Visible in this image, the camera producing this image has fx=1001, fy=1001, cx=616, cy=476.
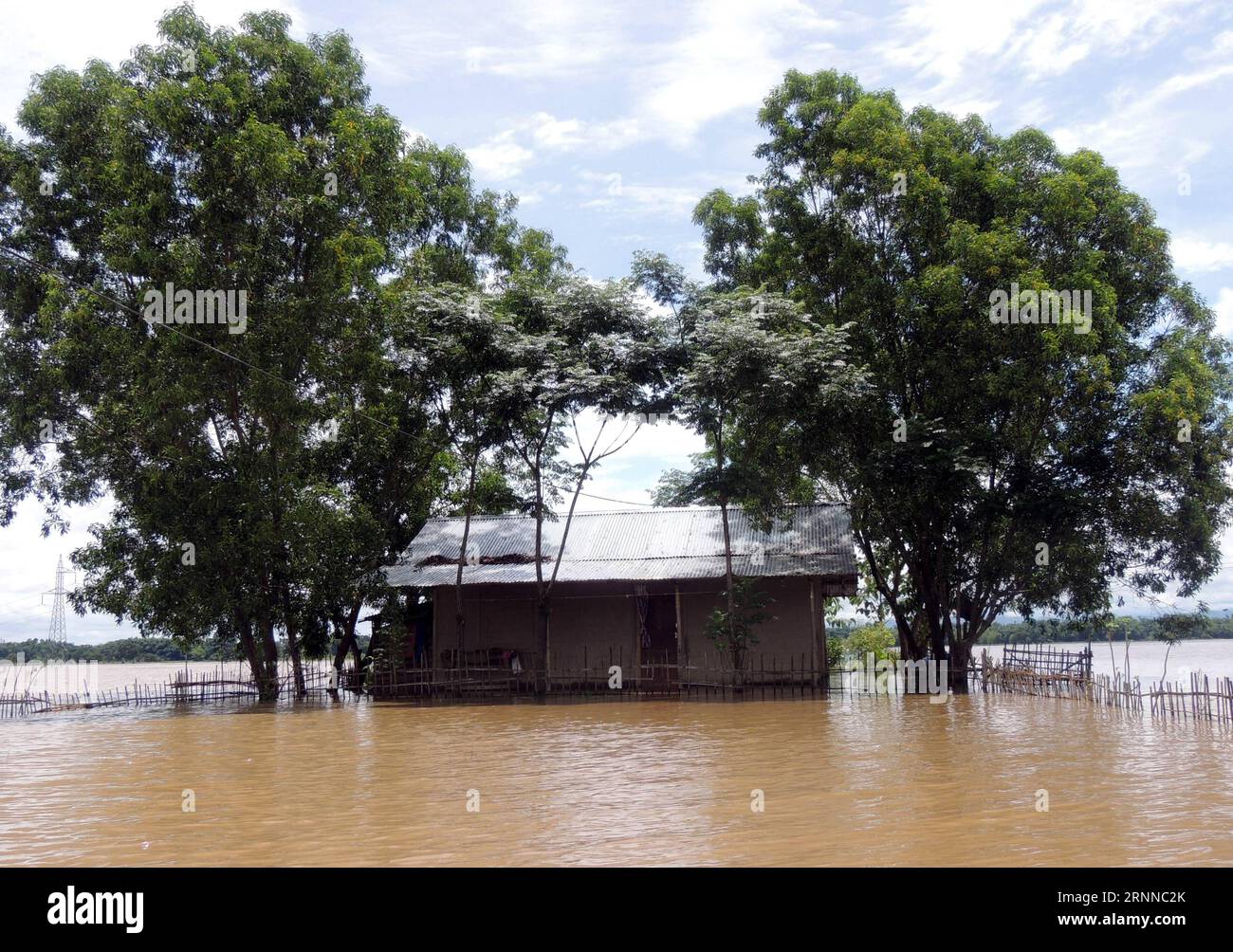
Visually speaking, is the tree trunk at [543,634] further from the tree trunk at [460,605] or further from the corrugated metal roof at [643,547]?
the tree trunk at [460,605]

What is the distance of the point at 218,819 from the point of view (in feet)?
31.1

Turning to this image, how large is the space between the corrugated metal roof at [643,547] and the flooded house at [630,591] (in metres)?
0.05

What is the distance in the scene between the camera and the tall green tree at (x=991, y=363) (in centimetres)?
2178

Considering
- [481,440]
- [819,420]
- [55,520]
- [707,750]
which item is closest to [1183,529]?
[819,420]

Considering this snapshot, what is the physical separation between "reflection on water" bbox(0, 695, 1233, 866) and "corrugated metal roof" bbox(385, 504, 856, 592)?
490 centimetres

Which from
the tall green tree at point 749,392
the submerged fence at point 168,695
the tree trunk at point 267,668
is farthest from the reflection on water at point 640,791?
the submerged fence at point 168,695

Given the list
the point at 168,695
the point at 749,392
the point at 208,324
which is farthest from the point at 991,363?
the point at 168,695

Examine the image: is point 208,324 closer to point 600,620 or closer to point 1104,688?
point 600,620

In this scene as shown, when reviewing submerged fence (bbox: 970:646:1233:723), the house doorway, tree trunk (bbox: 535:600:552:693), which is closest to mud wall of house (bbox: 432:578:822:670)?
the house doorway

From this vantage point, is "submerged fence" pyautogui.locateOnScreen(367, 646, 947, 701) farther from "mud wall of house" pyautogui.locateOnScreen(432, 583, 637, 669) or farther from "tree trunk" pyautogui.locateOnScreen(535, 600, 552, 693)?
"tree trunk" pyautogui.locateOnScreen(535, 600, 552, 693)

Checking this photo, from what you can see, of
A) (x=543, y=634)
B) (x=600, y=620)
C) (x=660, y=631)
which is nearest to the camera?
(x=543, y=634)

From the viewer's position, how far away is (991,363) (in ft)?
75.4

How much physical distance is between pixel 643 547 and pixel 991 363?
364 inches

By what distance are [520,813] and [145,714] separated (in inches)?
635
